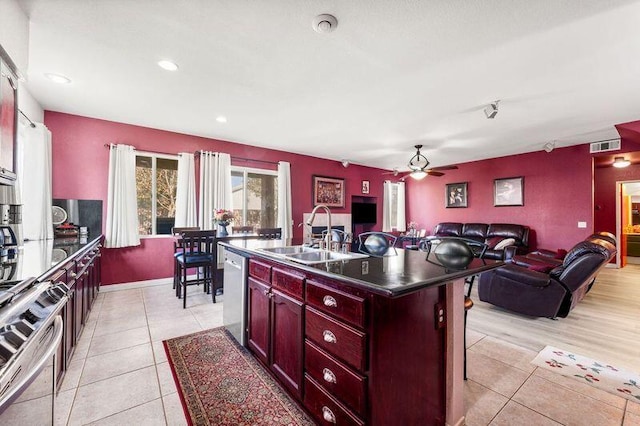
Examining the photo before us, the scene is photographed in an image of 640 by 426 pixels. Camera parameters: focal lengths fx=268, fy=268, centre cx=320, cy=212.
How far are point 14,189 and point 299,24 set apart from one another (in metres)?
3.08

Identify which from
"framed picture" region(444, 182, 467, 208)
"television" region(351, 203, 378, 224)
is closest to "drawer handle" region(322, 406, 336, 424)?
"television" region(351, 203, 378, 224)

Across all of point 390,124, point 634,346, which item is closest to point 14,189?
point 390,124

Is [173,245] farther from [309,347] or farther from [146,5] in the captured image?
[309,347]

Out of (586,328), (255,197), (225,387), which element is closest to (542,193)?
(586,328)

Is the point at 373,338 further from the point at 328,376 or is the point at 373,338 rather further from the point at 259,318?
the point at 259,318

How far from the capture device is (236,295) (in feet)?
7.83

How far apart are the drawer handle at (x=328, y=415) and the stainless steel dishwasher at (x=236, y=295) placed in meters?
1.10

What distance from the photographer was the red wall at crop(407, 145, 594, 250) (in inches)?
209

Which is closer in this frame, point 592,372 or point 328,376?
point 328,376

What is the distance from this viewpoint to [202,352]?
2.31 meters

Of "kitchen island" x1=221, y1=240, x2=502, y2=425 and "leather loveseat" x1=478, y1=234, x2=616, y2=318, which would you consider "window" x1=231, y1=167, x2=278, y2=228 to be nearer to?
"kitchen island" x1=221, y1=240, x2=502, y2=425

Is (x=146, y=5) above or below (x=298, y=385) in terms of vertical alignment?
above

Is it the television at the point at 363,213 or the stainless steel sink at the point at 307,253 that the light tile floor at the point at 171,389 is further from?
the television at the point at 363,213

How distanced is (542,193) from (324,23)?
619cm
